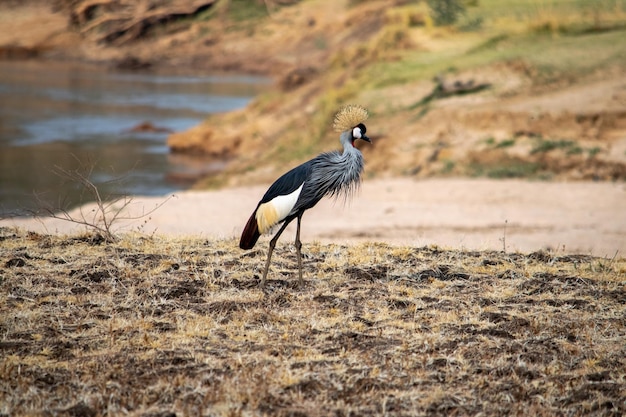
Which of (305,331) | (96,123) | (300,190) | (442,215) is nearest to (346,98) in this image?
(442,215)

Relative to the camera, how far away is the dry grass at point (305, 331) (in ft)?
16.1

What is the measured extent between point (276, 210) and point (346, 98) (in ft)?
51.2

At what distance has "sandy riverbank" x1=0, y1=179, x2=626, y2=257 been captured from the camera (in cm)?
1209

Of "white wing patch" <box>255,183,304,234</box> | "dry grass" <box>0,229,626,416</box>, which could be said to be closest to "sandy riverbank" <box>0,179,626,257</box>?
"dry grass" <box>0,229,626,416</box>

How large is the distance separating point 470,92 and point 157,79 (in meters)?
24.7

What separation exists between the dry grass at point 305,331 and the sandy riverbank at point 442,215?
3364 mm

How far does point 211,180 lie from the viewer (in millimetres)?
21125

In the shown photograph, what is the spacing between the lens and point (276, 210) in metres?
6.78

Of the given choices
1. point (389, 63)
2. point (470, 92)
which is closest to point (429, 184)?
point (470, 92)

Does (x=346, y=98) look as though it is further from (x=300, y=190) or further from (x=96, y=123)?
(x=300, y=190)

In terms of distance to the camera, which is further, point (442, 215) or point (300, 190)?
point (442, 215)

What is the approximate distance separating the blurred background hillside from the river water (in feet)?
0.29

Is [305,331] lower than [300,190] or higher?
lower

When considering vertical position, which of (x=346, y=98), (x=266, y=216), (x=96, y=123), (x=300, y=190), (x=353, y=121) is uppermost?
(x=346, y=98)
